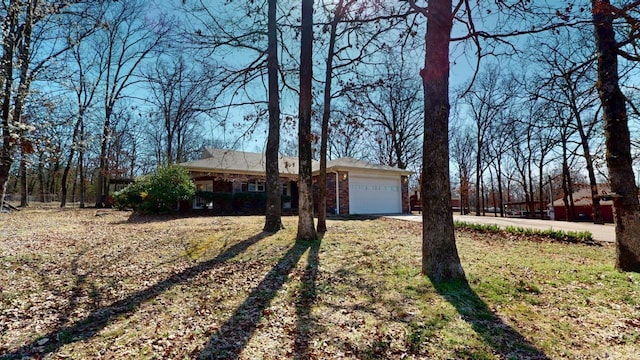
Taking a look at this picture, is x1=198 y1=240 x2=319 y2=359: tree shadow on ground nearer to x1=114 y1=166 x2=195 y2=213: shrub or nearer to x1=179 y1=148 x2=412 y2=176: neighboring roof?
x1=114 y1=166 x2=195 y2=213: shrub

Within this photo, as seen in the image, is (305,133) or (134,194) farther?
(134,194)

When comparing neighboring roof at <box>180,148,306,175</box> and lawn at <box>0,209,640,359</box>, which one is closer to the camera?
lawn at <box>0,209,640,359</box>

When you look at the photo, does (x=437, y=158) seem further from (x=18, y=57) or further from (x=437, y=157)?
(x=18, y=57)

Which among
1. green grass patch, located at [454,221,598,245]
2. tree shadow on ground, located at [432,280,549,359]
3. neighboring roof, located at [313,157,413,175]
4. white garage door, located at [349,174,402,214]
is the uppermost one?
neighboring roof, located at [313,157,413,175]

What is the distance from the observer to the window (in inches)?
743

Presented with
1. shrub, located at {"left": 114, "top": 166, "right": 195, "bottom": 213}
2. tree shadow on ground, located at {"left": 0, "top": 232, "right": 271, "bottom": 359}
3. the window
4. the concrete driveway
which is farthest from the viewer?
the window

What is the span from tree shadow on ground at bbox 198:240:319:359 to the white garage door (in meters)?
11.3

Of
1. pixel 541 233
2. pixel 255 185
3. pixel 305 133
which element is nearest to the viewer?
pixel 305 133

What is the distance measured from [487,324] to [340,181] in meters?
13.2

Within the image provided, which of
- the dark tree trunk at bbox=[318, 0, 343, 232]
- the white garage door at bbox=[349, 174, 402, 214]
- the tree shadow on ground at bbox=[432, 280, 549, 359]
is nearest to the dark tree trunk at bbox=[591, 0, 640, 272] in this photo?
the tree shadow on ground at bbox=[432, 280, 549, 359]

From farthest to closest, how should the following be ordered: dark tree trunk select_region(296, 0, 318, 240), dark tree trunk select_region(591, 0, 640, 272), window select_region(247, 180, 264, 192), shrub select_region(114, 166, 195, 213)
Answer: window select_region(247, 180, 264, 192), shrub select_region(114, 166, 195, 213), dark tree trunk select_region(296, 0, 318, 240), dark tree trunk select_region(591, 0, 640, 272)

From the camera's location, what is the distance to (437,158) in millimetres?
4578

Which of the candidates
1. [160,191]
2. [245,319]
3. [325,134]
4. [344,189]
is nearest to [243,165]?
[160,191]

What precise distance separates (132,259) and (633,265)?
8404 mm
